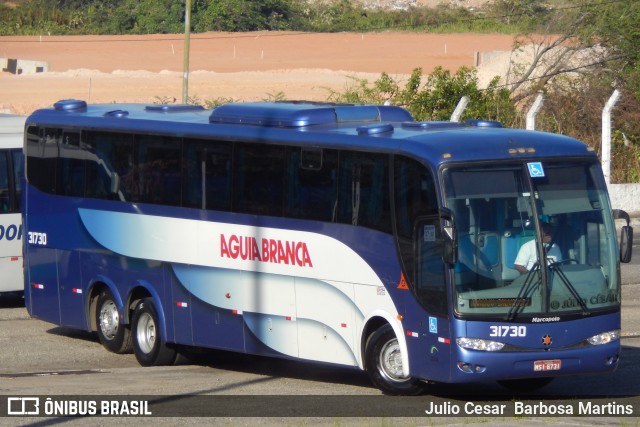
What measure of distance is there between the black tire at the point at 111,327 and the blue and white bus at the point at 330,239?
0.02 meters

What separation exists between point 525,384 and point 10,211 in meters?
9.82

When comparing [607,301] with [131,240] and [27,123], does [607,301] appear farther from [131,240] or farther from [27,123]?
[27,123]

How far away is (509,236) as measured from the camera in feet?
36.0

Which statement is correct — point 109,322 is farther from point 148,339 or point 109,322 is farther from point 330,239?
point 330,239

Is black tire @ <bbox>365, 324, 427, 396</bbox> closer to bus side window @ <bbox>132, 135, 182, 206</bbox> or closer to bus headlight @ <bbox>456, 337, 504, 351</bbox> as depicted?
bus headlight @ <bbox>456, 337, 504, 351</bbox>

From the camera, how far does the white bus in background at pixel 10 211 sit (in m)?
18.7

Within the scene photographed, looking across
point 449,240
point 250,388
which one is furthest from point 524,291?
point 250,388

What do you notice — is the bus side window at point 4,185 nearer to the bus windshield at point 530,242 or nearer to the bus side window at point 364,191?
the bus side window at point 364,191

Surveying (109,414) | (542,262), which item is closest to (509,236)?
(542,262)

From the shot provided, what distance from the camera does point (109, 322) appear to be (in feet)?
50.4

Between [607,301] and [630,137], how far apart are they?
22.2 meters

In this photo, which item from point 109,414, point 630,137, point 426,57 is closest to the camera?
point 109,414

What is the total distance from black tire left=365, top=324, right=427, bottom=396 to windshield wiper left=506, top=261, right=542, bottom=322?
4.33ft

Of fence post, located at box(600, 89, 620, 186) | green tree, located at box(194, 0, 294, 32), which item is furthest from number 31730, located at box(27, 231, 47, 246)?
green tree, located at box(194, 0, 294, 32)
